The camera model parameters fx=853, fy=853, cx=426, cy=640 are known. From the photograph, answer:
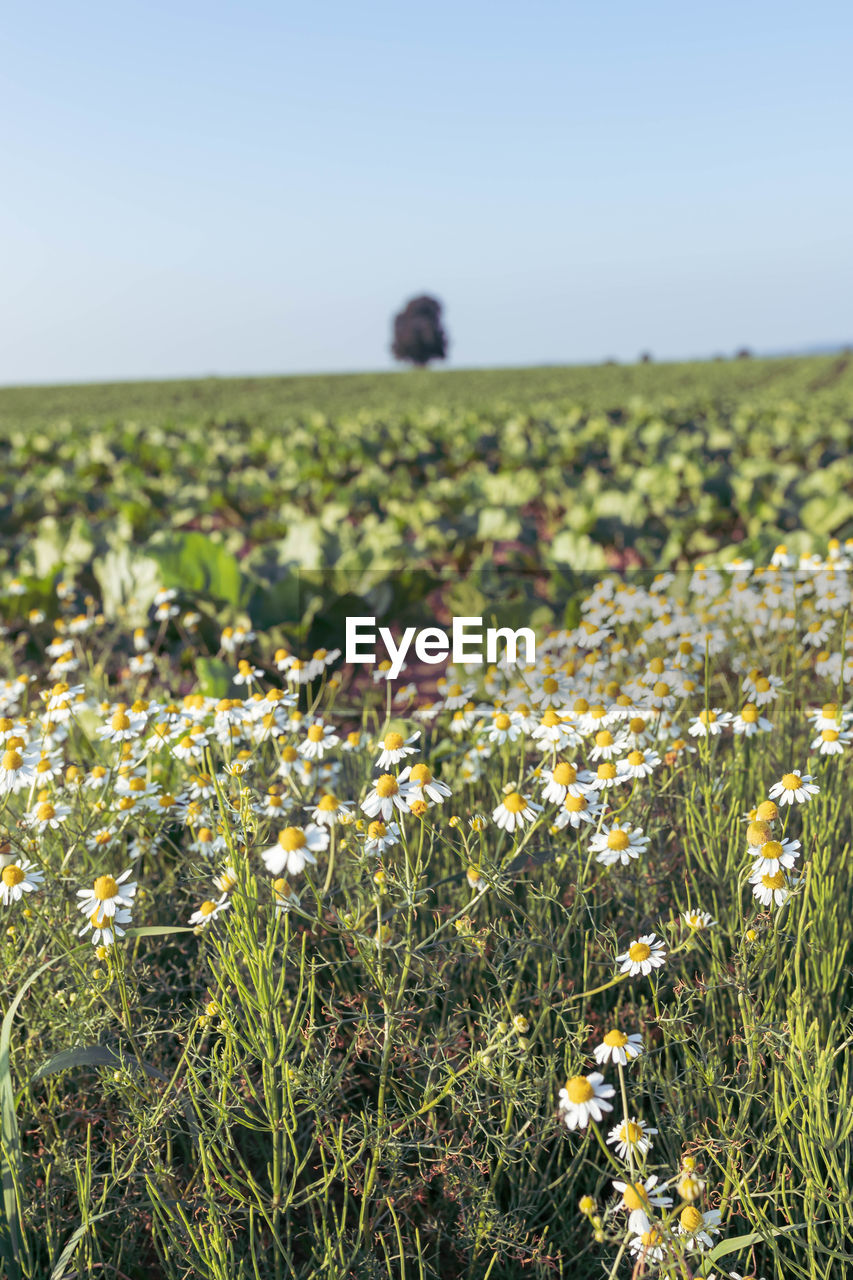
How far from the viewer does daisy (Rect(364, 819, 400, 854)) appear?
1402 millimetres

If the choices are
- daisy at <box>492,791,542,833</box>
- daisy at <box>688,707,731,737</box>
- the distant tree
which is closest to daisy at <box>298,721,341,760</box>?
daisy at <box>492,791,542,833</box>

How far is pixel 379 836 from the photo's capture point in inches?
55.6

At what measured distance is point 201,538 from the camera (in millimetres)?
4625

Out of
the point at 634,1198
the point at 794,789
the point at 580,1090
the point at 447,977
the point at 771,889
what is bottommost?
the point at 447,977

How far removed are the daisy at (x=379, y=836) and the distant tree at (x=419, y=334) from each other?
8680 cm

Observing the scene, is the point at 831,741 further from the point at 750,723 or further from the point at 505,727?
the point at 505,727

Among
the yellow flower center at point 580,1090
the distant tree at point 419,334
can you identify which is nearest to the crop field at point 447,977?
the yellow flower center at point 580,1090

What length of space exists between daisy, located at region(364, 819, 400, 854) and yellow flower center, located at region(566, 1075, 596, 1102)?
45 cm

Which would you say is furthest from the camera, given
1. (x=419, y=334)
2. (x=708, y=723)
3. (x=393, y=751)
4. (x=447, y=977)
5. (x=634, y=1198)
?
(x=419, y=334)

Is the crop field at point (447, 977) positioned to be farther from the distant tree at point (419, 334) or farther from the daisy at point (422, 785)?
the distant tree at point (419, 334)

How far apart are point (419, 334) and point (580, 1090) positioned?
87705mm

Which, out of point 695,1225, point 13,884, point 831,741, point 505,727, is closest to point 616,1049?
point 695,1225

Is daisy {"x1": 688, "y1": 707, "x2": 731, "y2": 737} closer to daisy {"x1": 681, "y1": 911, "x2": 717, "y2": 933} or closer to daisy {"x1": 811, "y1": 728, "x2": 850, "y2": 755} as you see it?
daisy {"x1": 811, "y1": 728, "x2": 850, "y2": 755}

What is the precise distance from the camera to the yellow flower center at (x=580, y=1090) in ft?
3.74
